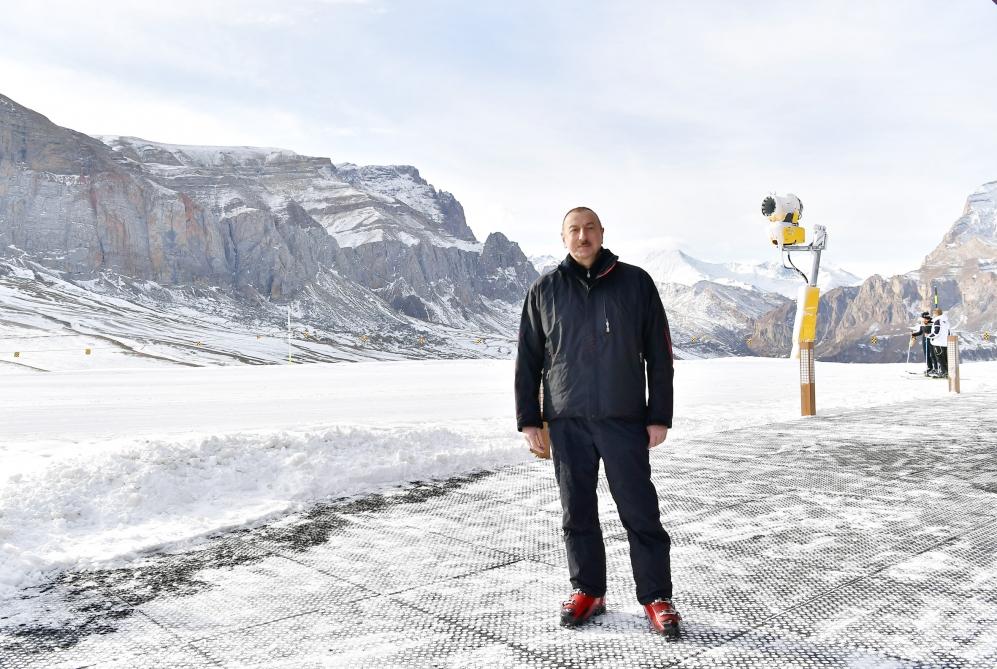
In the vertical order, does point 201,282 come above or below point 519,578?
above

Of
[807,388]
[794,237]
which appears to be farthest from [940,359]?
[807,388]

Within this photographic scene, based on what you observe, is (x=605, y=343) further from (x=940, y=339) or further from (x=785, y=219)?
(x=940, y=339)

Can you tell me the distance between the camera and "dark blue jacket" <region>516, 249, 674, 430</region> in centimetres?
330

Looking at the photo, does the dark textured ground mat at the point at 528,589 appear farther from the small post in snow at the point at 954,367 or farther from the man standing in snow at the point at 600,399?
the small post in snow at the point at 954,367

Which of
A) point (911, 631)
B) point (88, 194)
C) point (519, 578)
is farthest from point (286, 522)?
point (88, 194)

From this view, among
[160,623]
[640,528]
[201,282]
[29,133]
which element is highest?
[29,133]

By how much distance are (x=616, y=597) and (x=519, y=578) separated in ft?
1.75

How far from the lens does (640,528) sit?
10.8 feet

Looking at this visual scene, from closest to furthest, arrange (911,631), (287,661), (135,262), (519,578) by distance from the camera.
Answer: (287,661) → (911,631) → (519,578) → (135,262)

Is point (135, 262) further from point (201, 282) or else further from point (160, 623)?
point (160, 623)

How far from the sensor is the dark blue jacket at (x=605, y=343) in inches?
130

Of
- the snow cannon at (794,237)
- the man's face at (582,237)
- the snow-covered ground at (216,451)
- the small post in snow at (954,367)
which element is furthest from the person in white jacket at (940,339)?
the man's face at (582,237)

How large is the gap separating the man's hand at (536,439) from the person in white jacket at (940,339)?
18377 mm

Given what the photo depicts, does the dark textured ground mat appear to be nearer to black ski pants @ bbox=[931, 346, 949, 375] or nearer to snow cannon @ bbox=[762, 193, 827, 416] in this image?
snow cannon @ bbox=[762, 193, 827, 416]
